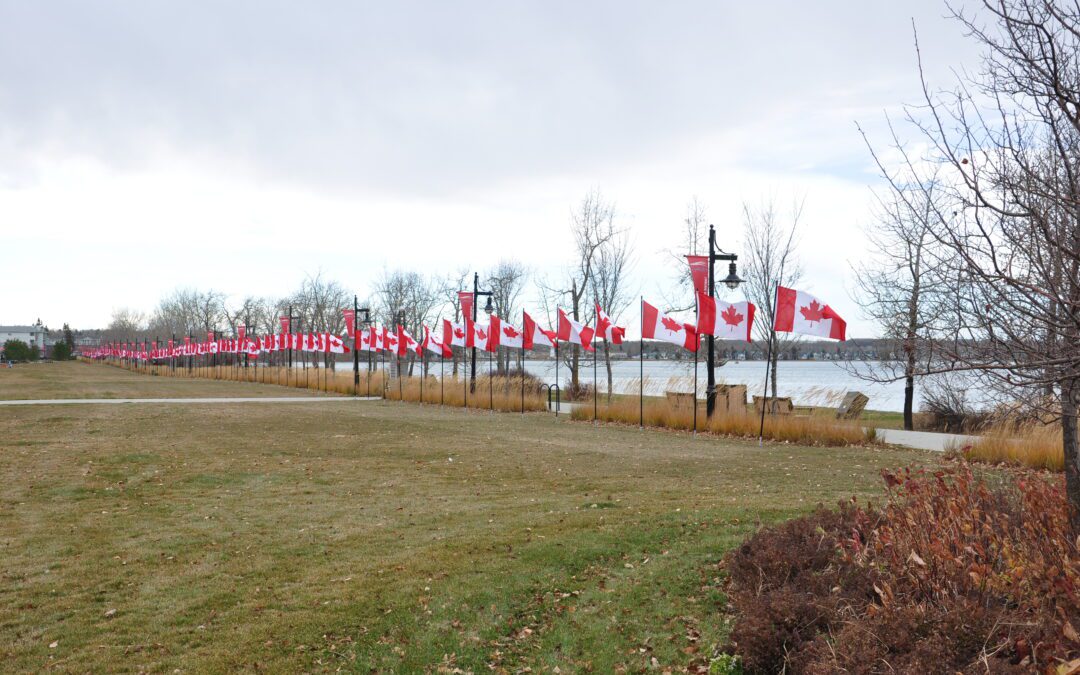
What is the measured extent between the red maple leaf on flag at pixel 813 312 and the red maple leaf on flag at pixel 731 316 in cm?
256

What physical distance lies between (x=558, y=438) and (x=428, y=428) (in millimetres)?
3573

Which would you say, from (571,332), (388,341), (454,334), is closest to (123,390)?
(388,341)

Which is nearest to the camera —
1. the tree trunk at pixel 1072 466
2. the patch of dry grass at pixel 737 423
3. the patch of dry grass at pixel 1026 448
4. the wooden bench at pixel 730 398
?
the tree trunk at pixel 1072 466

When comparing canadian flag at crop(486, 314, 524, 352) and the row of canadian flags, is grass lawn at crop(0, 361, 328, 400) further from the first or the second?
canadian flag at crop(486, 314, 524, 352)

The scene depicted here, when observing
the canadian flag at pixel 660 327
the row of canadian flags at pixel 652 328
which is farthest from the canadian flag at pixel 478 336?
the canadian flag at pixel 660 327

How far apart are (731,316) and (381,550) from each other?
13.5 m

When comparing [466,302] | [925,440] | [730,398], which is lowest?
[925,440]

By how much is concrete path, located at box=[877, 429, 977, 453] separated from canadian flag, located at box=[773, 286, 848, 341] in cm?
248

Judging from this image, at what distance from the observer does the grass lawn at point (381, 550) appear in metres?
5.75

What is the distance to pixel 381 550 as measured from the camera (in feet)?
26.6

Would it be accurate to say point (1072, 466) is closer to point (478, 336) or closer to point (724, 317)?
point (724, 317)

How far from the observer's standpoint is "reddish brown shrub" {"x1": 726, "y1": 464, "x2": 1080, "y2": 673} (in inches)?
161

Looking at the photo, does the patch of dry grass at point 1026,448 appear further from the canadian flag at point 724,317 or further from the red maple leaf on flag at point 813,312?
the canadian flag at point 724,317

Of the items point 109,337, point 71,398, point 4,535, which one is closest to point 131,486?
point 4,535
